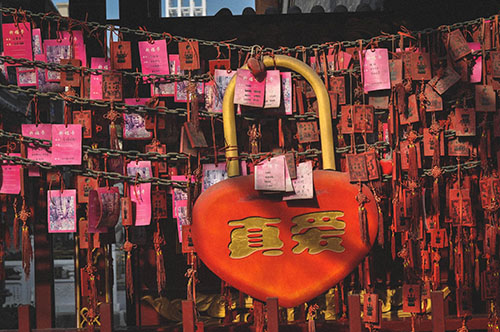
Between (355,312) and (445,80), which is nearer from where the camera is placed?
(355,312)

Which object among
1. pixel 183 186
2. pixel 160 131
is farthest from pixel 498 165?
pixel 160 131

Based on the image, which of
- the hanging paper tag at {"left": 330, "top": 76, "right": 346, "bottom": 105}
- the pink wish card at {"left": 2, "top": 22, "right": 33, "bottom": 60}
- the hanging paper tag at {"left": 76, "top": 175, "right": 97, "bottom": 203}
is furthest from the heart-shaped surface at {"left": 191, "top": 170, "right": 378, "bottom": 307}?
the pink wish card at {"left": 2, "top": 22, "right": 33, "bottom": 60}

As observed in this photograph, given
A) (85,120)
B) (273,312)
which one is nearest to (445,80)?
(273,312)

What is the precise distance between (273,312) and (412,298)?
97cm

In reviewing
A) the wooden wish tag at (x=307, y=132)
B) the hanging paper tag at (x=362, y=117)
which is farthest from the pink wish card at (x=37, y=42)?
the hanging paper tag at (x=362, y=117)

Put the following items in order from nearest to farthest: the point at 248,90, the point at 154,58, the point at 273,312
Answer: the point at 273,312, the point at 248,90, the point at 154,58

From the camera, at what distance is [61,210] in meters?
2.72

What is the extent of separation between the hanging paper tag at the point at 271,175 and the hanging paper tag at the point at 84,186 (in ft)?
3.12

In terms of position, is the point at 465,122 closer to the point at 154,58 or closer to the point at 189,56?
the point at 189,56

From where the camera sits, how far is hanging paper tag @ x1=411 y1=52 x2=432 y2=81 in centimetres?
276

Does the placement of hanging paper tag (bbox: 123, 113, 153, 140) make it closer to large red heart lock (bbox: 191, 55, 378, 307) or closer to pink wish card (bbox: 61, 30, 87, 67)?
pink wish card (bbox: 61, 30, 87, 67)

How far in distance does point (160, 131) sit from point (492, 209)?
2.03 metres

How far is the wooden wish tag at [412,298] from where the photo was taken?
2738 mm

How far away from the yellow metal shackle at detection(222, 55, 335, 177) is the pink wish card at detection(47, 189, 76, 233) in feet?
2.99
